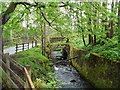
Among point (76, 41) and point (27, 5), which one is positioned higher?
point (27, 5)

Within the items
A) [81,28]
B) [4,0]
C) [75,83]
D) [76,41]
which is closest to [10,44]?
[76,41]

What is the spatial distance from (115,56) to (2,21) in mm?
5012

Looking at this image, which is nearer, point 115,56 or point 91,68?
point 115,56

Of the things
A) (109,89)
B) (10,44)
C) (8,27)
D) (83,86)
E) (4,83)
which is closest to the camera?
(4,83)

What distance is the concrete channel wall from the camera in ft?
29.1

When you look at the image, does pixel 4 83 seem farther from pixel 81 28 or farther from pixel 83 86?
pixel 83 86

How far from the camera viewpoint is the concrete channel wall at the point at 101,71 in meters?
8.88

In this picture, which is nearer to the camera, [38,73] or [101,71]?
[101,71]

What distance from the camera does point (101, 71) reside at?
10.4 meters

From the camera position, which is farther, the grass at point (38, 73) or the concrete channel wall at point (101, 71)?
the concrete channel wall at point (101, 71)

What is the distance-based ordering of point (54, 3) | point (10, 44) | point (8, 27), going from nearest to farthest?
point (54, 3) → point (8, 27) → point (10, 44)

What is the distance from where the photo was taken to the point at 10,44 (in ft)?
74.3

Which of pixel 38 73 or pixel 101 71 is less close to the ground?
pixel 101 71

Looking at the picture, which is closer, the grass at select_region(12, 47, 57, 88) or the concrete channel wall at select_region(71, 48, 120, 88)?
the grass at select_region(12, 47, 57, 88)
